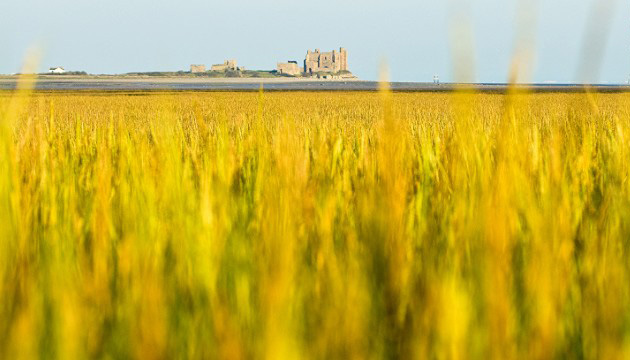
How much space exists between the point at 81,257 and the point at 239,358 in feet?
1.74

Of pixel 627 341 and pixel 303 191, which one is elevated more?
pixel 303 191

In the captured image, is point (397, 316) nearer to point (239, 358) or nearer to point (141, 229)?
point (239, 358)

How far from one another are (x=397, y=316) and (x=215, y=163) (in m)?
1.13

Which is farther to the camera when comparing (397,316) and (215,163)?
(215,163)

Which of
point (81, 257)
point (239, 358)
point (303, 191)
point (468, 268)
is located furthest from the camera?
point (303, 191)

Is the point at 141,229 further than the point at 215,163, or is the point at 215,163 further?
the point at 215,163

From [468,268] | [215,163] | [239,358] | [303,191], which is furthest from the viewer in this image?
[215,163]

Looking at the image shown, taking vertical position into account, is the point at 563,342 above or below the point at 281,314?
below

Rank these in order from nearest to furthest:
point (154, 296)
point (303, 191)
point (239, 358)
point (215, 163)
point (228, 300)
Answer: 1. point (239, 358)
2. point (154, 296)
3. point (228, 300)
4. point (303, 191)
5. point (215, 163)

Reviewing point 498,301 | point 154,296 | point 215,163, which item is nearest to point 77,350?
point 154,296

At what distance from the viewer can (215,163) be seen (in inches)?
80.3

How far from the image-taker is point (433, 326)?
3.08 ft

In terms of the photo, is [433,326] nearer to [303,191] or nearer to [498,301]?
[498,301]

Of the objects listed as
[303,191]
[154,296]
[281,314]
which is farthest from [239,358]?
[303,191]
